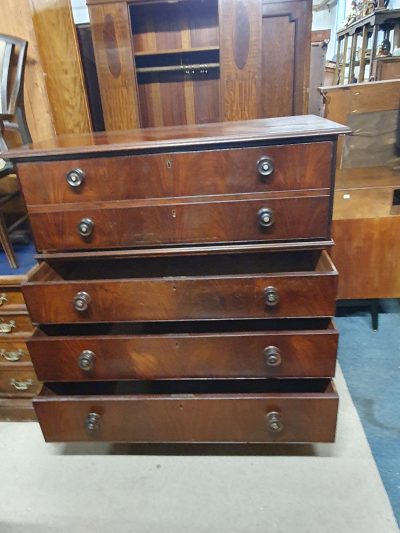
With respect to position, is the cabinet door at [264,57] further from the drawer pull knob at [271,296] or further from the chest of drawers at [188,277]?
the drawer pull knob at [271,296]

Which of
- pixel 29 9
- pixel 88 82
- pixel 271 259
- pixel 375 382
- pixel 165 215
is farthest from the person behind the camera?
pixel 88 82

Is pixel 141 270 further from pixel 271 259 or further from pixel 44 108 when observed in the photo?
pixel 44 108

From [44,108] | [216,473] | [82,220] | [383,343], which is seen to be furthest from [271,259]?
[44,108]

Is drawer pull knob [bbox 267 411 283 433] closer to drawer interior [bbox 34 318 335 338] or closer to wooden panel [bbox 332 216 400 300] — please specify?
drawer interior [bbox 34 318 335 338]

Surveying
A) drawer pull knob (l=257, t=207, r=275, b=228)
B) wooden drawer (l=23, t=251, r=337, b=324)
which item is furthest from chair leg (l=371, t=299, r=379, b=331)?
drawer pull knob (l=257, t=207, r=275, b=228)

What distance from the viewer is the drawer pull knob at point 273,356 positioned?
3.13ft

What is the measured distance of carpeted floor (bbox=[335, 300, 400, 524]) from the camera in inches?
43.8

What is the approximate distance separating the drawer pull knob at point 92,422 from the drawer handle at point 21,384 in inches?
14.5

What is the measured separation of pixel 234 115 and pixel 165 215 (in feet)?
3.05

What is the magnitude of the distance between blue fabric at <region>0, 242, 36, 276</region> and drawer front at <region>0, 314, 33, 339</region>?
0.14 meters

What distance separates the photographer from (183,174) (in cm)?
87

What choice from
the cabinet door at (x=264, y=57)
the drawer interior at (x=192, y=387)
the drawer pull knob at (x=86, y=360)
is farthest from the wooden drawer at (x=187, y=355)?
the cabinet door at (x=264, y=57)

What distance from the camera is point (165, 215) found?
0.91 meters

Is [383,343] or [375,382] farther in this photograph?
[383,343]
